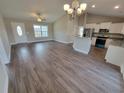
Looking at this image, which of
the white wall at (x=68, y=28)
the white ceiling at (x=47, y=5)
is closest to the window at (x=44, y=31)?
the white wall at (x=68, y=28)

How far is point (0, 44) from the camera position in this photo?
97.2 inches

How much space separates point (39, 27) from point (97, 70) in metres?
7.19

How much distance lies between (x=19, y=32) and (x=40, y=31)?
2.14 meters

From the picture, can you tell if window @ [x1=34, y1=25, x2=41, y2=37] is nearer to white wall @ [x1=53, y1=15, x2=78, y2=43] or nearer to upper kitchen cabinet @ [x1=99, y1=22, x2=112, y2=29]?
white wall @ [x1=53, y1=15, x2=78, y2=43]

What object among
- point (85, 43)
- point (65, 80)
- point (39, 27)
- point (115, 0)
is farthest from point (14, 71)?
point (39, 27)

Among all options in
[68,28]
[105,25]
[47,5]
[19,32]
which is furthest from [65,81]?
[19,32]

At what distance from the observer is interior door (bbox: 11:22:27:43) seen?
624 cm

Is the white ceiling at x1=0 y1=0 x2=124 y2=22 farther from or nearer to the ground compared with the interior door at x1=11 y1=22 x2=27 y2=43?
farther from the ground

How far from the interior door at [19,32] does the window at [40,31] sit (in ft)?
4.03

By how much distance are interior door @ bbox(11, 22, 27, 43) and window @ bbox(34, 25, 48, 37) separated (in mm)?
1229

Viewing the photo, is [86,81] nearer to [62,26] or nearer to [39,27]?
[62,26]

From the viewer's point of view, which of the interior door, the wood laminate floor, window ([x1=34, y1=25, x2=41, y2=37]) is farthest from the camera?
window ([x1=34, y1=25, x2=41, y2=37])

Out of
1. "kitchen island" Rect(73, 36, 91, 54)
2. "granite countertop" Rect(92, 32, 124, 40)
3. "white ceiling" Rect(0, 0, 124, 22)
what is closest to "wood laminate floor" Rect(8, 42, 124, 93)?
"kitchen island" Rect(73, 36, 91, 54)

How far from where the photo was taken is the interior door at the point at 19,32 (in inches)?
245
